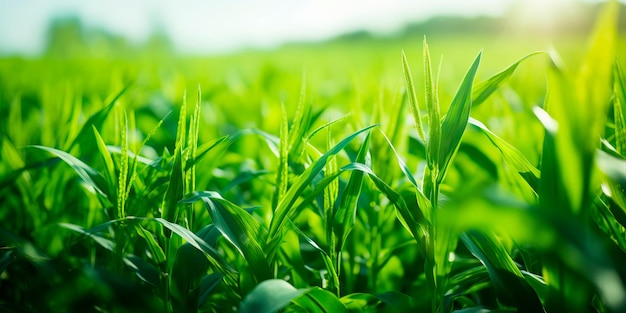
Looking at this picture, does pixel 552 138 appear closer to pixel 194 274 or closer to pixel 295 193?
pixel 295 193

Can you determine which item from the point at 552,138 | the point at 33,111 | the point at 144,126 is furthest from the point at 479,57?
the point at 33,111

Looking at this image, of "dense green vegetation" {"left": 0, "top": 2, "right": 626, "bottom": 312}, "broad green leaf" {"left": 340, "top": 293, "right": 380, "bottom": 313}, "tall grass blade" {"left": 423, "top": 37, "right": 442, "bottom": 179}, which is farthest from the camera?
"broad green leaf" {"left": 340, "top": 293, "right": 380, "bottom": 313}

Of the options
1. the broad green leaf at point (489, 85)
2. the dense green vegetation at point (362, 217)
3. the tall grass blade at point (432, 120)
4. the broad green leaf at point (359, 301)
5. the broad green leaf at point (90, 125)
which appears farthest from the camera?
the broad green leaf at point (90, 125)

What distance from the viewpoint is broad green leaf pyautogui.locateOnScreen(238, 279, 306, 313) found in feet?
1.72

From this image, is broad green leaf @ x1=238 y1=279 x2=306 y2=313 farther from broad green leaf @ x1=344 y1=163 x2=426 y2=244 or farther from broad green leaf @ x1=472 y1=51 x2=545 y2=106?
broad green leaf @ x1=472 y1=51 x2=545 y2=106

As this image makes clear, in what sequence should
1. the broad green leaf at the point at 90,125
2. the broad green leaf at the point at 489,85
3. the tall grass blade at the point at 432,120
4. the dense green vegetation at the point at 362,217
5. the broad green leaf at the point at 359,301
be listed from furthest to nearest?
the broad green leaf at the point at 90,125 < the broad green leaf at the point at 489,85 < the broad green leaf at the point at 359,301 < the tall grass blade at the point at 432,120 < the dense green vegetation at the point at 362,217

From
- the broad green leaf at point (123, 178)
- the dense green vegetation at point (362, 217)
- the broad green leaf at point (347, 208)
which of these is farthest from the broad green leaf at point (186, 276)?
the broad green leaf at point (347, 208)

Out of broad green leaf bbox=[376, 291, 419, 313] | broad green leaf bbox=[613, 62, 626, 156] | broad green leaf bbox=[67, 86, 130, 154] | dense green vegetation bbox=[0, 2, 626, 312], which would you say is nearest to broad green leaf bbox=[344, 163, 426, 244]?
dense green vegetation bbox=[0, 2, 626, 312]

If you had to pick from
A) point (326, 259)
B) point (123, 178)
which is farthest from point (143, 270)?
point (326, 259)

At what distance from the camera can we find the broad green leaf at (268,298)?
0.53 m

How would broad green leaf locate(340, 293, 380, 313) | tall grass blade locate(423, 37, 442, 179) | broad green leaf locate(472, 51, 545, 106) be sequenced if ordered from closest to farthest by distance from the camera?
tall grass blade locate(423, 37, 442, 179), broad green leaf locate(340, 293, 380, 313), broad green leaf locate(472, 51, 545, 106)

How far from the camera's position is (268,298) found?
544 millimetres

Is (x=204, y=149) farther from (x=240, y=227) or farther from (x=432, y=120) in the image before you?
(x=432, y=120)

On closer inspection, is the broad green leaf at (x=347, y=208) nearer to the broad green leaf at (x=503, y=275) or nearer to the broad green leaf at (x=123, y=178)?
the broad green leaf at (x=503, y=275)
